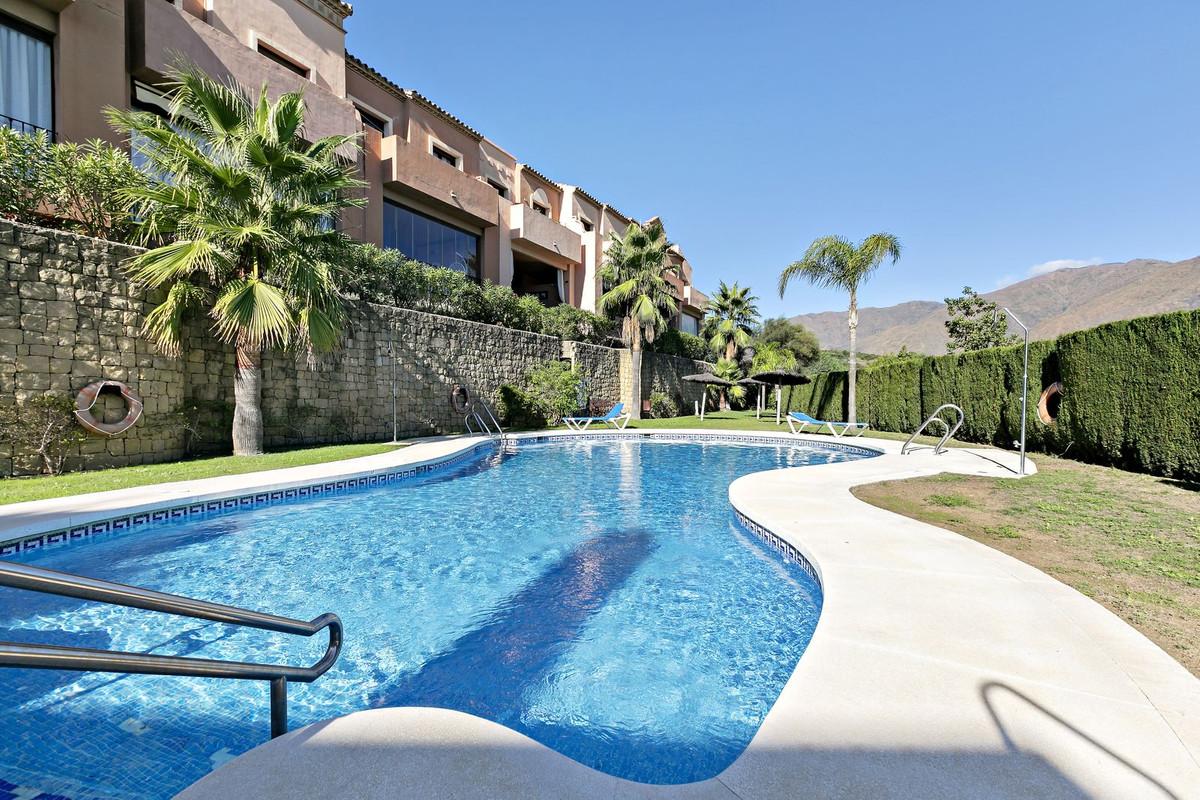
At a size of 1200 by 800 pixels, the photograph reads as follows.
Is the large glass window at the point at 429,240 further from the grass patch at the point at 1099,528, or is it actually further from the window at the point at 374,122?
the grass patch at the point at 1099,528

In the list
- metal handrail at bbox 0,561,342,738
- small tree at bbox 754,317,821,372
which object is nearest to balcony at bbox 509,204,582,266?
metal handrail at bbox 0,561,342,738

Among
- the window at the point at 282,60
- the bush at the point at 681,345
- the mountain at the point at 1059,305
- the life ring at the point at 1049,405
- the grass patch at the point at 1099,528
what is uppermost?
the mountain at the point at 1059,305

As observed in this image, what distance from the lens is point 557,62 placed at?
16.8m

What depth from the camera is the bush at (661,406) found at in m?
24.6

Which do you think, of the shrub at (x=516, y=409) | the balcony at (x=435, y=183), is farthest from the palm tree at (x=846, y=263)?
the balcony at (x=435, y=183)

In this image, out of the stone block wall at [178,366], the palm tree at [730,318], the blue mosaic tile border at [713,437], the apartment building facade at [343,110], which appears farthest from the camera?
the palm tree at [730,318]

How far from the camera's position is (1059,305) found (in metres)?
110

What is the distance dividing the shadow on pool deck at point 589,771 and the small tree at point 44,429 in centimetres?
864

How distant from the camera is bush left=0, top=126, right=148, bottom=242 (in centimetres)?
738

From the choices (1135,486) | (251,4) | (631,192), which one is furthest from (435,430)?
(631,192)

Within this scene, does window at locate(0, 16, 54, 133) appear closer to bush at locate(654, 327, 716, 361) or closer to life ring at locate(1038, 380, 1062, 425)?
life ring at locate(1038, 380, 1062, 425)

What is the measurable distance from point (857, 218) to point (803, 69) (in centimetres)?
747

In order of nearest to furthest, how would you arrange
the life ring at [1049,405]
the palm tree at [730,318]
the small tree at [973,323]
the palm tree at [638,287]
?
the life ring at [1049,405]
the palm tree at [638,287]
the small tree at [973,323]
the palm tree at [730,318]

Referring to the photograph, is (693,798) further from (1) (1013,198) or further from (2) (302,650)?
(1) (1013,198)
